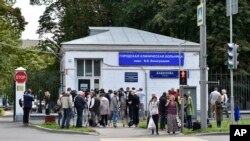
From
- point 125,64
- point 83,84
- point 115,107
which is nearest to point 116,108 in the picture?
point 115,107

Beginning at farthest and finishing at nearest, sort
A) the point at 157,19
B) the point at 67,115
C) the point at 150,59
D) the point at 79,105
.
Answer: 1. the point at 157,19
2. the point at 150,59
3. the point at 79,105
4. the point at 67,115

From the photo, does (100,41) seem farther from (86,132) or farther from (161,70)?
(86,132)

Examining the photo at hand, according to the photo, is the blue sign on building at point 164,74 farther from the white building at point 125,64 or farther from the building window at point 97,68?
the building window at point 97,68

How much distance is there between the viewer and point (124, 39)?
38.4 m

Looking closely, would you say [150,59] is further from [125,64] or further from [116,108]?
[116,108]

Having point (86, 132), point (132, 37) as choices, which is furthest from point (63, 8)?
point (86, 132)

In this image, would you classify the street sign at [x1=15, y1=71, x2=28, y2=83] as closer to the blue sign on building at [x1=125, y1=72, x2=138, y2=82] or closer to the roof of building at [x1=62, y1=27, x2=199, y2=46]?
the roof of building at [x1=62, y1=27, x2=199, y2=46]

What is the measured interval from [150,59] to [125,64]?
5.35 feet

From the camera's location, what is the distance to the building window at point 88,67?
36.1 meters

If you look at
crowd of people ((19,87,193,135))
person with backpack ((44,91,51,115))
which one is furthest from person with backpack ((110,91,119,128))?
person with backpack ((44,91,51,115))

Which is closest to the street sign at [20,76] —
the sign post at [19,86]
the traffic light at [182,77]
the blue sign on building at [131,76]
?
the sign post at [19,86]

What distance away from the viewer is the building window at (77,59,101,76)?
119ft

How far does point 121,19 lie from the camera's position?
5512cm

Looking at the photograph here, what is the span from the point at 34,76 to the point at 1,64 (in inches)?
909
